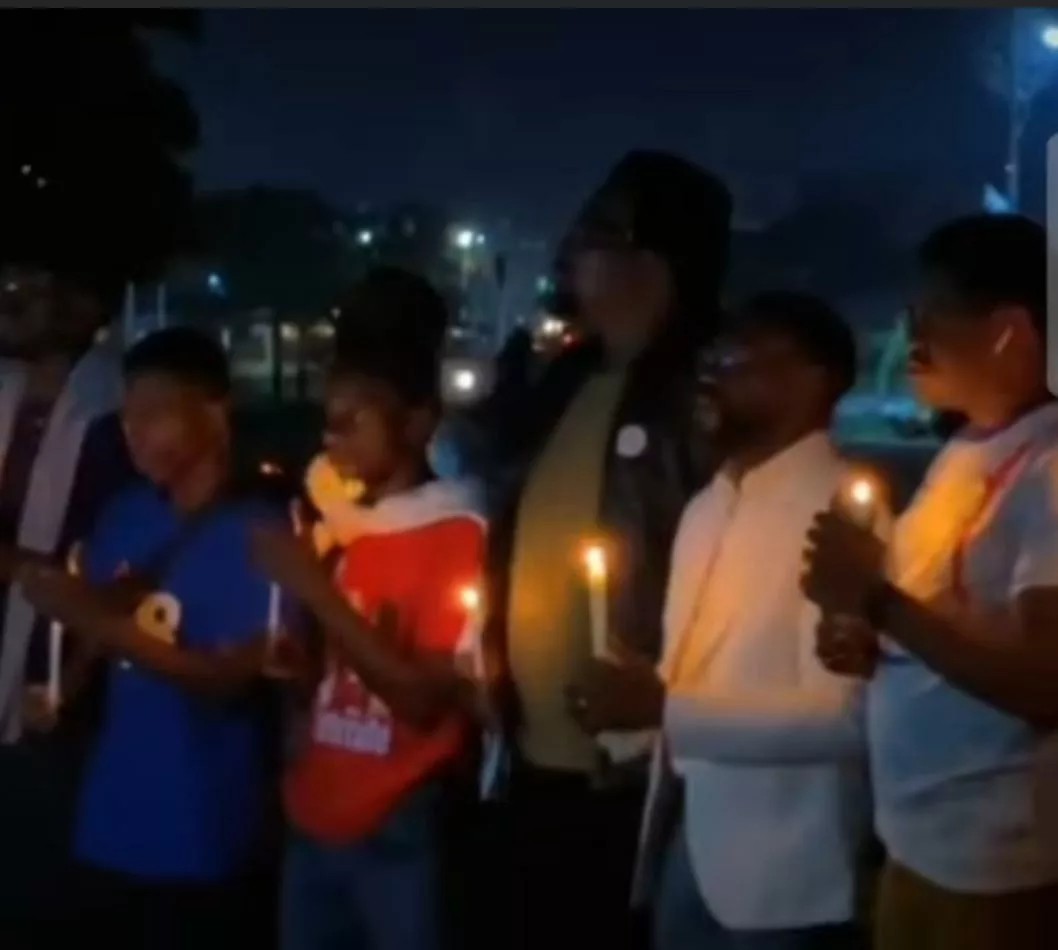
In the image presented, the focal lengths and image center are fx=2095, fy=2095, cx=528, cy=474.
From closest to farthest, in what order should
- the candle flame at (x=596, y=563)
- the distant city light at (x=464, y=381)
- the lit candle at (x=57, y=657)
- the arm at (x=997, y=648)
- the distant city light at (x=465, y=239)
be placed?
1. the arm at (x=997, y=648)
2. the candle flame at (x=596, y=563)
3. the lit candle at (x=57, y=657)
4. the distant city light at (x=464, y=381)
5. the distant city light at (x=465, y=239)

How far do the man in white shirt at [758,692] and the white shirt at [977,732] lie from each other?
0.10 meters

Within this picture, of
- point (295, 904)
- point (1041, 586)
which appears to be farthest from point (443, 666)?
point (1041, 586)

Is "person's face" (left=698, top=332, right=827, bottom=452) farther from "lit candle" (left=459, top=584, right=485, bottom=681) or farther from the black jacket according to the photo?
"lit candle" (left=459, top=584, right=485, bottom=681)

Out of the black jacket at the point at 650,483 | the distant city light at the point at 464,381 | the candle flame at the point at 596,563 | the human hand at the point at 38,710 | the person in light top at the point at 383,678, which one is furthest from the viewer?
the distant city light at the point at 464,381

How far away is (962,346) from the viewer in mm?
2086

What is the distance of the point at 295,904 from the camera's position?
8.11 ft

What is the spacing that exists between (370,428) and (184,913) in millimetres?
626

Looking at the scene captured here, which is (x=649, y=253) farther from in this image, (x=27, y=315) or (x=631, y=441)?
(x=27, y=315)

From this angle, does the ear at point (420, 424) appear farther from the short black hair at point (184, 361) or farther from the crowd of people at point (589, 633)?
the short black hair at point (184, 361)

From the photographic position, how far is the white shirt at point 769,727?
2.18 metres

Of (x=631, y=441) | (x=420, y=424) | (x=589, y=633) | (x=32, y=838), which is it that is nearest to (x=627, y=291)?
(x=631, y=441)

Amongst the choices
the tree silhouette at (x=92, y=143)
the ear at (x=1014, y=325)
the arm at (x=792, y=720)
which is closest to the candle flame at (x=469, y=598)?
the arm at (x=792, y=720)

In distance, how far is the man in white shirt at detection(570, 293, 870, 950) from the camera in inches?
85.8

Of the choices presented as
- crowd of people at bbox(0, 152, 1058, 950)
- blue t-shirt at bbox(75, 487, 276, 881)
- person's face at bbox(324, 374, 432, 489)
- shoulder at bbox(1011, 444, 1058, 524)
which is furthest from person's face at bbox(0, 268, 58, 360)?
shoulder at bbox(1011, 444, 1058, 524)
